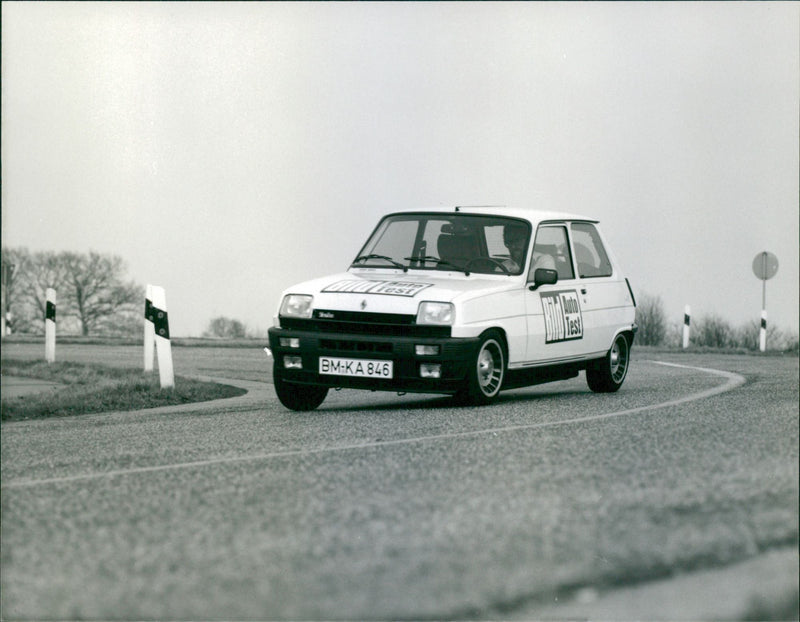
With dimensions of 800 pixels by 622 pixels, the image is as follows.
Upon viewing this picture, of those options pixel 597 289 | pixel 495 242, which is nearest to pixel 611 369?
pixel 597 289

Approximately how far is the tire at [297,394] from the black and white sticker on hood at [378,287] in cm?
88

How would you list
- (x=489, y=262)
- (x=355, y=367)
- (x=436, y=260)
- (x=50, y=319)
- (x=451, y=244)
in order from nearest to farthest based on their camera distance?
1. (x=355, y=367)
2. (x=489, y=262)
3. (x=436, y=260)
4. (x=451, y=244)
5. (x=50, y=319)

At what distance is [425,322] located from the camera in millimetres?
8953

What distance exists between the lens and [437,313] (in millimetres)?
8969

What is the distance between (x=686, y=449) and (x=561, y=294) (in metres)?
4.86

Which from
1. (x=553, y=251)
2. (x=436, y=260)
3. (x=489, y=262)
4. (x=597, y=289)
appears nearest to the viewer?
(x=489, y=262)

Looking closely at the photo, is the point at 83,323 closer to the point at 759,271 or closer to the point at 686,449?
the point at 759,271

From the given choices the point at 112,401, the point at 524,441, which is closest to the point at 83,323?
the point at 112,401

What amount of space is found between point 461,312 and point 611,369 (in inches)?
116

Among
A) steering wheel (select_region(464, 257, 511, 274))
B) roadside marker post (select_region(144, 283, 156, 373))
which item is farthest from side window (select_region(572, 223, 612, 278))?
roadside marker post (select_region(144, 283, 156, 373))

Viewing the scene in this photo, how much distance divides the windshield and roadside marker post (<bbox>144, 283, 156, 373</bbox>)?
2680 mm

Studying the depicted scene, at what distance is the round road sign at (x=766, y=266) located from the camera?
2838 centimetres

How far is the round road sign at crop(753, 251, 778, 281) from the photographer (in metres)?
28.4

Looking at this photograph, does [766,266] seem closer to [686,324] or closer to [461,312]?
[686,324]
